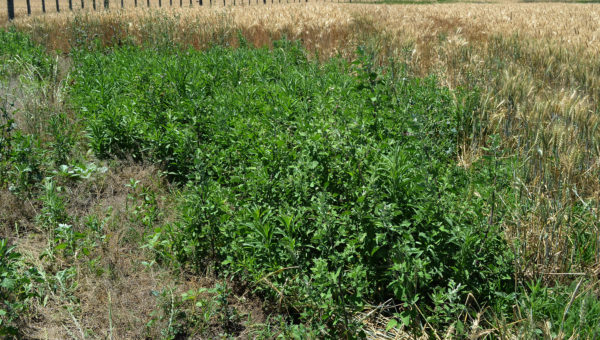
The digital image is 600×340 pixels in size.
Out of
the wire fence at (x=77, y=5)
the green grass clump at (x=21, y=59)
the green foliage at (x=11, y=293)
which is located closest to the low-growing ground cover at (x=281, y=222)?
the green foliage at (x=11, y=293)

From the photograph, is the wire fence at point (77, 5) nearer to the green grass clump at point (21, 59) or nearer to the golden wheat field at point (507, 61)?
the golden wheat field at point (507, 61)

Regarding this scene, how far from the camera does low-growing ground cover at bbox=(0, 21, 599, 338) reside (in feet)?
9.77

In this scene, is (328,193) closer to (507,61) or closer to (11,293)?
(11,293)

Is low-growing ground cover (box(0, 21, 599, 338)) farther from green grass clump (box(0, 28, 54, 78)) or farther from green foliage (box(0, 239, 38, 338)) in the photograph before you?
green grass clump (box(0, 28, 54, 78))

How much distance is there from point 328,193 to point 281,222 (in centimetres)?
39

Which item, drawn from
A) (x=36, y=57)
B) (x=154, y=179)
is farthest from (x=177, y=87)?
(x=36, y=57)

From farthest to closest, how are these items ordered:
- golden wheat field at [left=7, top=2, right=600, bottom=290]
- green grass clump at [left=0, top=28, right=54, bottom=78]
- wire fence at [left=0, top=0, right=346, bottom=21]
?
1. wire fence at [left=0, top=0, right=346, bottom=21]
2. green grass clump at [left=0, top=28, right=54, bottom=78]
3. golden wheat field at [left=7, top=2, right=600, bottom=290]

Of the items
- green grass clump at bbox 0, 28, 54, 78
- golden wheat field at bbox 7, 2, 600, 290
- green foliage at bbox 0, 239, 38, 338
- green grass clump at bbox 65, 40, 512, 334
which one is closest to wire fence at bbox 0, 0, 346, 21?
golden wheat field at bbox 7, 2, 600, 290

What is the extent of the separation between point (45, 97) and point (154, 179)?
2.70 meters

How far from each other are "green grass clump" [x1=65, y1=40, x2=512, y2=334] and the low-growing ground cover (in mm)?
19

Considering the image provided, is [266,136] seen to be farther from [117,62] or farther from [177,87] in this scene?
[117,62]

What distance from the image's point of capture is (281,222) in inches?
129

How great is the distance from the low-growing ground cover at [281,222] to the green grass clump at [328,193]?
2cm

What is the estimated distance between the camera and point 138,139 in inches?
215
